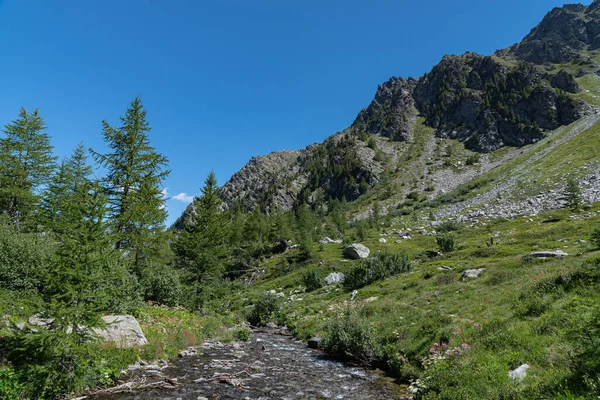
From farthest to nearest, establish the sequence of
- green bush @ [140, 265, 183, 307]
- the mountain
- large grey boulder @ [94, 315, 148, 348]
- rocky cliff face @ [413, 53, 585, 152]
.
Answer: rocky cliff face @ [413, 53, 585, 152], the mountain, green bush @ [140, 265, 183, 307], large grey boulder @ [94, 315, 148, 348]

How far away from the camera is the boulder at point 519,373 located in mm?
8758

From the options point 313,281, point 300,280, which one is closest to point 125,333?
point 313,281

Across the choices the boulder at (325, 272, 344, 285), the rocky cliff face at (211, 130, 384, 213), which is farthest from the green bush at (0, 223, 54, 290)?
the rocky cliff face at (211, 130, 384, 213)

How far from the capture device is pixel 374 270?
32.3 m

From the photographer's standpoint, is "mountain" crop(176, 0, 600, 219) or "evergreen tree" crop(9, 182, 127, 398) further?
"mountain" crop(176, 0, 600, 219)

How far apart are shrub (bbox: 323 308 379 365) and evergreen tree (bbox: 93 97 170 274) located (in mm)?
15777

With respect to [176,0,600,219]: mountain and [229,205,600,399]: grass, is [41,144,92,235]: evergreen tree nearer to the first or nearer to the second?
[229,205,600,399]: grass

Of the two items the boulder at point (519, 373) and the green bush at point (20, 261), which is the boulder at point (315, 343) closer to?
the boulder at point (519, 373)

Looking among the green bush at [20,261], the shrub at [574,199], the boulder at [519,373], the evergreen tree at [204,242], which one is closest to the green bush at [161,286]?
the evergreen tree at [204,242]

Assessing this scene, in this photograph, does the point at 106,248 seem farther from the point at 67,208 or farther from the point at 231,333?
the point at 231,333

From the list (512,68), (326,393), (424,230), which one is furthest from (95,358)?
(512,68)

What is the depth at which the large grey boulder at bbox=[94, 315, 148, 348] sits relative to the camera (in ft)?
43.2

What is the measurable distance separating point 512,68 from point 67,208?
21727cm

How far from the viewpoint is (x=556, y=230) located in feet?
111
